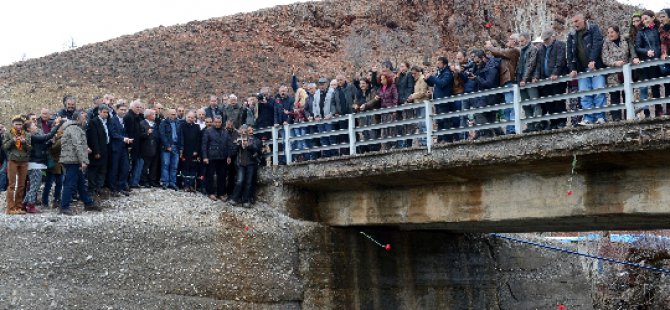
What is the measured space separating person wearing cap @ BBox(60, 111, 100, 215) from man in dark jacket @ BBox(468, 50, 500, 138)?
20.2 feet

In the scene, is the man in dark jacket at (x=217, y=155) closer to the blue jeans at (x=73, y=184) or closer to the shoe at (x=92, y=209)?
the shoe at (x=92, y=209)

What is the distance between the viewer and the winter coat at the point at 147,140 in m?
14.5

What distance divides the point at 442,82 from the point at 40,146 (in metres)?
6.50

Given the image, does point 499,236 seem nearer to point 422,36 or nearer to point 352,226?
point 352,226

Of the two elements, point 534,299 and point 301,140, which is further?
point 534,299

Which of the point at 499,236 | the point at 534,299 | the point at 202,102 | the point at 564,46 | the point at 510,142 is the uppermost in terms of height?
the point at 202,102

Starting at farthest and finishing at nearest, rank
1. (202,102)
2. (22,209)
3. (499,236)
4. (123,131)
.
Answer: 1. (202,102)
2. (499,236)
3. (123,131)
4. (22,209)

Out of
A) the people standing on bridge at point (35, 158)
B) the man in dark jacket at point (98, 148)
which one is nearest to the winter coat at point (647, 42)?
the man in dark jacket at point (98, 148)

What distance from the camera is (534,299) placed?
19891 millimetres

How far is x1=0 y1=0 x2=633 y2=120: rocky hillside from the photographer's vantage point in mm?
43062

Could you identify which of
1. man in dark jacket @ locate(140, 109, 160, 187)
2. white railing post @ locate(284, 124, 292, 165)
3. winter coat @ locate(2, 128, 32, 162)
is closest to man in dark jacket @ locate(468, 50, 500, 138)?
white railing post @ locate(284, 124, 292, 165)

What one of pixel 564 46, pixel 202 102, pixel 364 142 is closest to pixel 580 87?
pixel 564 46

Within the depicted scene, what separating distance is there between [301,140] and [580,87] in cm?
547

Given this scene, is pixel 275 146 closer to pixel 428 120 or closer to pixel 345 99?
pixel 345 99
